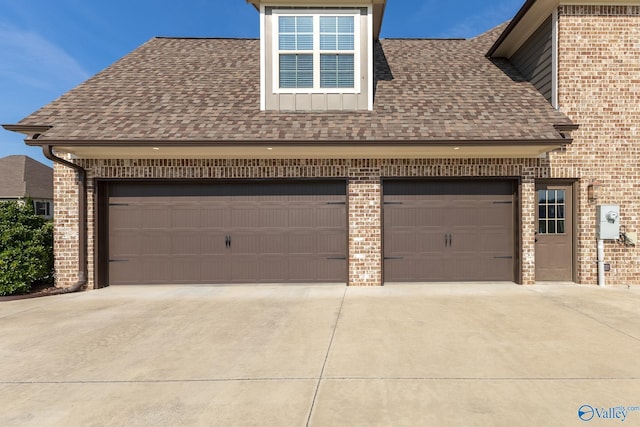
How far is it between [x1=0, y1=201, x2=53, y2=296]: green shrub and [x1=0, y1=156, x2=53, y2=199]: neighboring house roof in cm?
1786

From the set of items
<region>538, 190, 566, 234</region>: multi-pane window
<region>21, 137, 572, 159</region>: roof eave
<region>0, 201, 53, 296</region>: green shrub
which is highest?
<region>21, 137, 572, 159</region>: roof eave

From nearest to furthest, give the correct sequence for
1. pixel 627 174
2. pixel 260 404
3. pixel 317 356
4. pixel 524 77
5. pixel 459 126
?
pixel 260 404, pixel 317 356, pixel 459 126, pixel 627 174, pixel 524 77

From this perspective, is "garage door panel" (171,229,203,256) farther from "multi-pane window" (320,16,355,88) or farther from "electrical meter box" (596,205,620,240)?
"electrical meter box" (596,205,620,240)

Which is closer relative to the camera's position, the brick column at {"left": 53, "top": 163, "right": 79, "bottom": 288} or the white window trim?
the brick column at {"left": 53, "top": 163, "right": 79, "bottom": 288}

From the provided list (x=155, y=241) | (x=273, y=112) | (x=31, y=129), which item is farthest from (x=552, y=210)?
(x=31, y=129)

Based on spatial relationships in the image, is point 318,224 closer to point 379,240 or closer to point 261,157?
point 379,240

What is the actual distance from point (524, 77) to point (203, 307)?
9.53 metres

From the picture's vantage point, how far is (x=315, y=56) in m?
7.41

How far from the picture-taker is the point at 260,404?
281 centimetres

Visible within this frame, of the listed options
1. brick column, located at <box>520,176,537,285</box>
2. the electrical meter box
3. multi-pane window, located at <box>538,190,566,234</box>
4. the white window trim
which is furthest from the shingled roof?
the electrical meter box

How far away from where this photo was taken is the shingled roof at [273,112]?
646cm

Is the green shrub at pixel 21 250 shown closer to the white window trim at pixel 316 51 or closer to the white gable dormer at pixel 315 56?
the white gable dormer at pixel 315 56

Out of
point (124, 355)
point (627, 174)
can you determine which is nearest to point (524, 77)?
point (627, 174)

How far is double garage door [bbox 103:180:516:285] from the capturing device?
739cm
